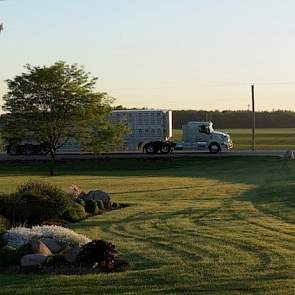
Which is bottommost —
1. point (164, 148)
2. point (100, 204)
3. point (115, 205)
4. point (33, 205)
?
point (115, 205)

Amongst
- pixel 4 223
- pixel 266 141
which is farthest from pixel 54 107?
pixel 266 141

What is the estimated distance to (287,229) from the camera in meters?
17.1

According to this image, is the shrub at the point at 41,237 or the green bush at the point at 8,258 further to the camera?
the shrub at the point at 41,237

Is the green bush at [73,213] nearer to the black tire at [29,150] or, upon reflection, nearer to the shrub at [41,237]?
the shrub at [41,237]

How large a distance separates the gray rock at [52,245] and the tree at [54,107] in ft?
108

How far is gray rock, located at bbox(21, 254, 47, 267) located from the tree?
34.4 metres

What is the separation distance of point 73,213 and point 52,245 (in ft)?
21.0

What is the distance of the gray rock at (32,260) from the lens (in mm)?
12305

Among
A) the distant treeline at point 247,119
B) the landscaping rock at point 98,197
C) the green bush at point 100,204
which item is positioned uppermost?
the distant treeline at point 247,119

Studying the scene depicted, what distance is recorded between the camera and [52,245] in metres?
13.6

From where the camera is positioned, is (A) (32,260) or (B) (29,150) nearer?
(A) (32,260)

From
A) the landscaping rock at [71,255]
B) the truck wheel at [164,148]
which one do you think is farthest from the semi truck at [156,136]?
the landscaping rock at [71,255]

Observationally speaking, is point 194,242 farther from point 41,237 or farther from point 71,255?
point 71,255

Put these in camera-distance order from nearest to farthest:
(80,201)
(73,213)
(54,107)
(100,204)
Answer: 1. (73,213)
2. (80,201)
3. (100,204)
4. (54,107)
